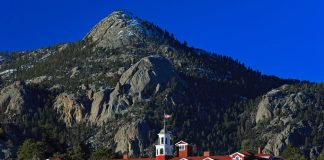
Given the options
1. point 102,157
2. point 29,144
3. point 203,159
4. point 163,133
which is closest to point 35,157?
point 29,144

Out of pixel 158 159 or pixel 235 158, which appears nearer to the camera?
pixel 235 158

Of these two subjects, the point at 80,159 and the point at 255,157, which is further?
the point at 80,159

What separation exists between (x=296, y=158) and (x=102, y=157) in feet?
150

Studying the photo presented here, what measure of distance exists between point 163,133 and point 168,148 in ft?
10.9

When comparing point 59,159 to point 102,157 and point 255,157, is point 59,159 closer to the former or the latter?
point 102,157

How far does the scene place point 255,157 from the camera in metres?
160

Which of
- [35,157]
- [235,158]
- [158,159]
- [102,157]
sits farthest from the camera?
[35,157]

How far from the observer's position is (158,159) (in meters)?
167

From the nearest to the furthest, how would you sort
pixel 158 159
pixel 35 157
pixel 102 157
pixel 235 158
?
pixel 235 158 < pixel 158 159 < pixel 102 157 < pixel 35 157

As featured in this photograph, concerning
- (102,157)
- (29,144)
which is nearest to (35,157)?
(29,144)

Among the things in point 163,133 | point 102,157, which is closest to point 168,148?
point 163,133

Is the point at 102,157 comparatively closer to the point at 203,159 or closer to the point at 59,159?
the point at 59,159

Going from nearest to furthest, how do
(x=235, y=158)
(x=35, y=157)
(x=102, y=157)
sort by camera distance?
1. (x=235, y=158)
2. (x=102, y=157)
3. (x=35, y=157)

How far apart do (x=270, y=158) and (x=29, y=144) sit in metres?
62.1
